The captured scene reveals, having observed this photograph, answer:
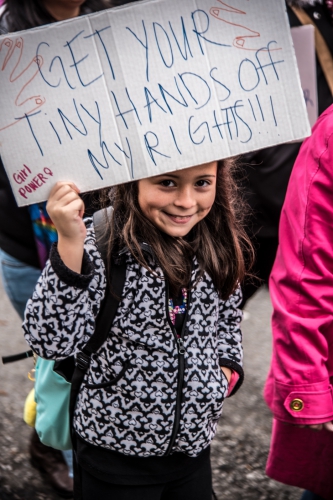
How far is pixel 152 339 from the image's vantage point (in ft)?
6.36

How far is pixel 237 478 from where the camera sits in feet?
10.3

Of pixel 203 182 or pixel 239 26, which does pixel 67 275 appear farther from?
pixel 239 26

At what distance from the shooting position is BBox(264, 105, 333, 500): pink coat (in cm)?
204

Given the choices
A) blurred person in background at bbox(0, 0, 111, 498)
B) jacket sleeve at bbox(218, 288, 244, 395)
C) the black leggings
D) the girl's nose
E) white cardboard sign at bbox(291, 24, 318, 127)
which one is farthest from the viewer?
white cardboard sign at bbox(291, 24, 318, 127)

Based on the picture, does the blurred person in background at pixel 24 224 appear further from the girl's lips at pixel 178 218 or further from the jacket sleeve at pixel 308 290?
the jacket sleeve at pixel 308 290

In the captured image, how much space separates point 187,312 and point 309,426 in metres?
0.51

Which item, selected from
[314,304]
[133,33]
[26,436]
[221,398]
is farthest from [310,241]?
[26,436]

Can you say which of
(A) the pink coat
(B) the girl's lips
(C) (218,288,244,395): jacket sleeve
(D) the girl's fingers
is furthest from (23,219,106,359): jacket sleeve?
(A) the pink coat

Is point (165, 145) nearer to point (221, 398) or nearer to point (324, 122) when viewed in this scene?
point (324, 122)

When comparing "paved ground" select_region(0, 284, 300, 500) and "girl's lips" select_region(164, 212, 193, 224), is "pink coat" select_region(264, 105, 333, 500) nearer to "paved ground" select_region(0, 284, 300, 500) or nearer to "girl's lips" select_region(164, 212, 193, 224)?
"girl's lips" select_region(164, 212, 193, 224)

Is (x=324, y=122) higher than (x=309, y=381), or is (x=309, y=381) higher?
(x=324, y=122)

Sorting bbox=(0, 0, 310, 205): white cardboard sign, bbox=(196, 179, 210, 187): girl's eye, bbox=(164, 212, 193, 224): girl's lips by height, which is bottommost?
bbox=(164, 212, 193, 224): girl's lips

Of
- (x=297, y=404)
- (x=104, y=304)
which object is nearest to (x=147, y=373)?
(x=104, y=304)

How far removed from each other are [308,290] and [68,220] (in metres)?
0.74
